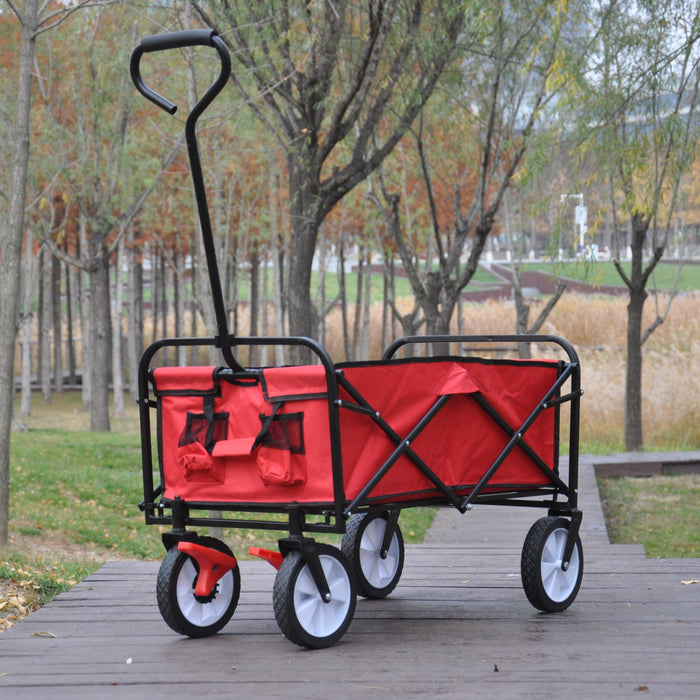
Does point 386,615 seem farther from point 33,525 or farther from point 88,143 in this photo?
point 88,143

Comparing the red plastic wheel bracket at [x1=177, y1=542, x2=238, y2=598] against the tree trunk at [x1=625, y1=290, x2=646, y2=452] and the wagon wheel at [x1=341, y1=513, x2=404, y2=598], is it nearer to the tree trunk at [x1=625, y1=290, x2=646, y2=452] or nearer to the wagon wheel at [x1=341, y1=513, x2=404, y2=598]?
the wagon wheel at [x1=341, y1=513, x2=404, y2=598]

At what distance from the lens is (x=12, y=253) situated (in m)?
6.81

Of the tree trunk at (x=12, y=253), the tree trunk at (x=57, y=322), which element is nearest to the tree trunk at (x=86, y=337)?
the tree trunk at (x=57, y=322)

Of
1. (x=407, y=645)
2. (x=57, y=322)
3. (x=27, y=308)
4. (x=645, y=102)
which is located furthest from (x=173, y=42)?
(x=57, y=322)

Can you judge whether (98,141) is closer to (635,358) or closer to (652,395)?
(635,358)

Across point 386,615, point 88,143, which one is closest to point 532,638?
point 386,615

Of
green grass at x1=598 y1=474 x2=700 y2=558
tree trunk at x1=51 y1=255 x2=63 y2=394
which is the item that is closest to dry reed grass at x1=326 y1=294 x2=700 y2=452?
green grass at x1=598 y1=474 x2=700 y2=558

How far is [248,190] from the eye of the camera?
20266mm

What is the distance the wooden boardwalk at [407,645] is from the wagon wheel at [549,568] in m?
0.07

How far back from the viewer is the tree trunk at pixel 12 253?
6684 mm

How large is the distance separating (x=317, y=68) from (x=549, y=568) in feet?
18.9

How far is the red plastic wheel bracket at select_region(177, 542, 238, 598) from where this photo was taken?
12.9 feet

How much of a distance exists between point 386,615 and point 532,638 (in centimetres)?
70

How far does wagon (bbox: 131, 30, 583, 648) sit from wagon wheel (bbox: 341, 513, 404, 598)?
23.3 inches
